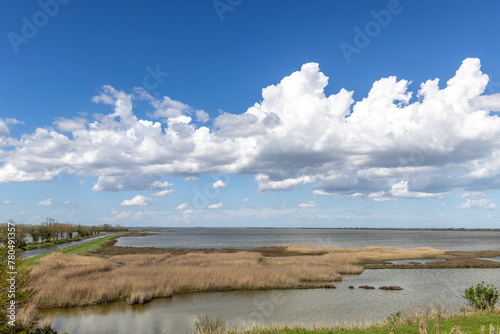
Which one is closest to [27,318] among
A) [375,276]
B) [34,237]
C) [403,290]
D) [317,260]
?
[403,290]

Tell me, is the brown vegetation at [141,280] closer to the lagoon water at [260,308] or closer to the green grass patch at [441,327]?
the lagoon water at [260,308]

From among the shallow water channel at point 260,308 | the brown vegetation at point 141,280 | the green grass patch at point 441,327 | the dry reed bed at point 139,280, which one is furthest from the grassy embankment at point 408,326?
the brown vegetation at point 141,280

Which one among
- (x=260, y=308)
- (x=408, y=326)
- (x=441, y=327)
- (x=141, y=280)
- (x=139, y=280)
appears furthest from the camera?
(x=141, y=280)

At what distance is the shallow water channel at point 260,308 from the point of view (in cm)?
2588

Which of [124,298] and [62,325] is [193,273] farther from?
[62,325]

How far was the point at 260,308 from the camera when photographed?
30.5 m

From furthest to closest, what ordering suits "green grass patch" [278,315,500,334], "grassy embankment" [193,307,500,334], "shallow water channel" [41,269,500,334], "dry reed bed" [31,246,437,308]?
"dry reed bed" [31,246,437,308], "shallow water channel" [41,269,500,334], "grassy embankment" [193,307,500,334], "green grass patch" [278,315,500,334]

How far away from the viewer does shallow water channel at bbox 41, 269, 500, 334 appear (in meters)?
25.9

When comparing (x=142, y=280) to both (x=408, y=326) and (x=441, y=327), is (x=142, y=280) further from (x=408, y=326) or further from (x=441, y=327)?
(x=441, y=327)

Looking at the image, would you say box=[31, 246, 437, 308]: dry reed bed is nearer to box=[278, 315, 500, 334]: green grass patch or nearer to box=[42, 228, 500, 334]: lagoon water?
box=[42, 228, 500, 334]: lagoon water

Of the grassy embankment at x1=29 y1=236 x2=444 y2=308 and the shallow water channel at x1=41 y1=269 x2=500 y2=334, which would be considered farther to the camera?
the grassy embankment at x1=29 y1=236 x2=444 y2=308

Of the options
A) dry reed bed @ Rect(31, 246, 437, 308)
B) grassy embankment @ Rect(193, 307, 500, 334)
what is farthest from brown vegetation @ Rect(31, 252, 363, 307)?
grassy embankment @ Rect(193, 307, 500, 334)

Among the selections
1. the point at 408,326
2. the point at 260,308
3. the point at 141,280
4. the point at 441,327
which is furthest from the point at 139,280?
the point at 441,327

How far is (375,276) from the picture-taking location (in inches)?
1934
